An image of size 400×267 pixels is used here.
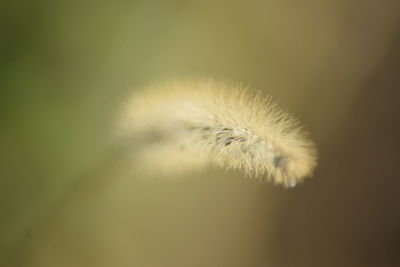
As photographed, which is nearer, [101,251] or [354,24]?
[101,251]

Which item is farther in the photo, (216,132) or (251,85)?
(251,85)

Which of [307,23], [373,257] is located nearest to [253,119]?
[307,23]

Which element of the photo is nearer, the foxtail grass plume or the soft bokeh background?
the foxtail grass plume

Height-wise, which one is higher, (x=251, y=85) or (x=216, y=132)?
(x=251, y=85)

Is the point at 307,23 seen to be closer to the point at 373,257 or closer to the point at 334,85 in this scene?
the point at 334,85
